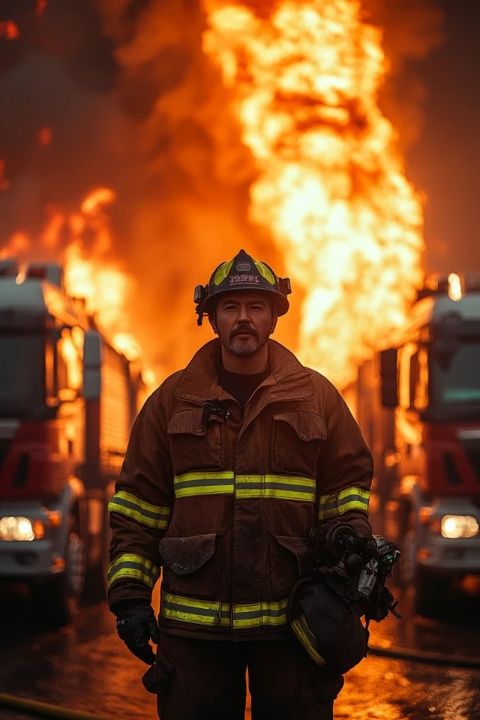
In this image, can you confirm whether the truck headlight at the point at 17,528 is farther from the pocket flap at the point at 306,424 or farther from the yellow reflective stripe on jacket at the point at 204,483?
the pocket flap at the point at 306,424

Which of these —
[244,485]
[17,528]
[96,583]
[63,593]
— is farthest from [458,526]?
[244,485]

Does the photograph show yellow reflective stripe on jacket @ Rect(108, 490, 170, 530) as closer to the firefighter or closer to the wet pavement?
the firefighter

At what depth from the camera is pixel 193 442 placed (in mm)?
4379

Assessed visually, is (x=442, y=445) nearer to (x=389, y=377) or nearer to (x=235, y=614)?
(x=389, y=377)

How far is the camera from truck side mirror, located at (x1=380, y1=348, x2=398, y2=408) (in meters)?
13.5

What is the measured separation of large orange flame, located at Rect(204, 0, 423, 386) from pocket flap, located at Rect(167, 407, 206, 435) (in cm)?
1957

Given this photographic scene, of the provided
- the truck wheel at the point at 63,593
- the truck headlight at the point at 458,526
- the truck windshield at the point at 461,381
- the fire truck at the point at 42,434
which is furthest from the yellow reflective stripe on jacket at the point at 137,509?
the truck windshield at the point at 461,381

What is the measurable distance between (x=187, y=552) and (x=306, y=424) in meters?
0.55

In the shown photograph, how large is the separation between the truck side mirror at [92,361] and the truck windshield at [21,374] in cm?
99

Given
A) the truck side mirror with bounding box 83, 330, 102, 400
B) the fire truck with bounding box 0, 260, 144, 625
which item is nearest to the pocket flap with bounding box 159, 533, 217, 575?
the fire truck with bounding box 0, 260, 144, 625

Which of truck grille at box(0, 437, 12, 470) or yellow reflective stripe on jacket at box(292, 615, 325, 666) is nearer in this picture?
yellow reflective stripe on jacket at box(292, 615, 325, 666)

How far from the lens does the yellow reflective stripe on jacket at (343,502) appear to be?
4.46 meters

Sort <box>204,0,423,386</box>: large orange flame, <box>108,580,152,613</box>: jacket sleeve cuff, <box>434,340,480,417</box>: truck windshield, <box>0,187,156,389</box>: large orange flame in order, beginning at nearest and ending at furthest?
<box>108,580,152,613</box>: jacket sleeve cuff < <box>434,340,480,417</box>: truck windshield < <box>204,0,423,386</box>: large orange flame < <box>0,187,156,389</box>: large orange flame

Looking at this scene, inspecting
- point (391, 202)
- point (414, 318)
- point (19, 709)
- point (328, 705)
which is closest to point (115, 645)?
point (19, 709)
